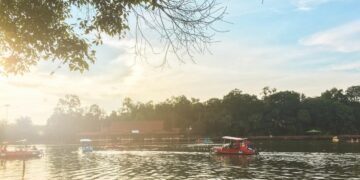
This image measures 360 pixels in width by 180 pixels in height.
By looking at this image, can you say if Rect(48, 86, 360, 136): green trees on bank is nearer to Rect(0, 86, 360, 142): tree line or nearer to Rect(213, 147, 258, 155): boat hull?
Rect(0, 86, 360, 142): tree line

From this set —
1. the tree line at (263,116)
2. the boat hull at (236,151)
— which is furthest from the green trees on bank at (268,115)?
the boat hull at (236,151)

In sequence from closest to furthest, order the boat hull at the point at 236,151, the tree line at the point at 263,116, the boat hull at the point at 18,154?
the boat hull at the point at 236,151
the boat hull at the point at 18,154
the tree line at the point at 263,116

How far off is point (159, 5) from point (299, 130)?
462 feet

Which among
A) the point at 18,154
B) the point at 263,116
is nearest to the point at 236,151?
the point at 18,154

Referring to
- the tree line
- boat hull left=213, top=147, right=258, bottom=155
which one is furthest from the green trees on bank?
boat hull left=213, top=147, right=258, bottom=155

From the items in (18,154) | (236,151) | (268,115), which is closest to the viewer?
(236,151)

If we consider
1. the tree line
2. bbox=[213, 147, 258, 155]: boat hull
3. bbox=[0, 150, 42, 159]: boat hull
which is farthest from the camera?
the tree line

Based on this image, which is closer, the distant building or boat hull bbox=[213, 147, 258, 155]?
boat hull bbox=[213, 147, 258, 155]

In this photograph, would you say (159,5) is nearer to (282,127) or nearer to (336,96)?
(282,127)

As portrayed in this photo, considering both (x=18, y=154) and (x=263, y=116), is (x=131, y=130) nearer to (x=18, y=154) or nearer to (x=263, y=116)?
(x=263, y=116)

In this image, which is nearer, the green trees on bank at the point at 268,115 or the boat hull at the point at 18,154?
the boat hull at the point at 18,154

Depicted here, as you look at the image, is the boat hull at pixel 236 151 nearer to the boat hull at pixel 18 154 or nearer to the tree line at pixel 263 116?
the boat hull at pixel 18 154

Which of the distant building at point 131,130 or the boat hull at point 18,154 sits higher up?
the distant building at point 131,130

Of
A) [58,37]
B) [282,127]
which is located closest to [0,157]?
[58,37]
